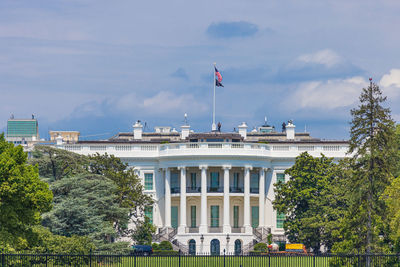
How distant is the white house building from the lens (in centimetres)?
9781

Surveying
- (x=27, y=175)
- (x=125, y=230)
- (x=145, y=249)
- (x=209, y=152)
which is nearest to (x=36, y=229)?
(x=27, y=175)

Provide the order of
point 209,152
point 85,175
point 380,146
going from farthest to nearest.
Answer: point 209,152 < point 85,175 < point 380,146

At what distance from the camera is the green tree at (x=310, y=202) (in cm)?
8519

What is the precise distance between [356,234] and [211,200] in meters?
36.6

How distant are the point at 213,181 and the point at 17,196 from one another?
48492mm

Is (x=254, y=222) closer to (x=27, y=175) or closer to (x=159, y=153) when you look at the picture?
(x=159, y=153)

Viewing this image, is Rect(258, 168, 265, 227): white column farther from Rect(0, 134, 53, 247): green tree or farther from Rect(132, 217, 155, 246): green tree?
Rect(0, 134, 53, 247): green tree

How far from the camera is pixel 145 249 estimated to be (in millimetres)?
84625

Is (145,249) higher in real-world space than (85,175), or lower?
lower

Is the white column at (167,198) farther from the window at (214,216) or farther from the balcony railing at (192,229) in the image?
the window at (214,216)

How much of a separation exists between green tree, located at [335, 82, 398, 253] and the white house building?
31.3 m

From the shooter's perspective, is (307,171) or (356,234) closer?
(356,234)

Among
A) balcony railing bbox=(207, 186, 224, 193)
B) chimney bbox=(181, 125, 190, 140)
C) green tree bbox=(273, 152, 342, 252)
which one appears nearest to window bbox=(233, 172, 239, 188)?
balcony railing bbox=(207, 186, 224, 193)

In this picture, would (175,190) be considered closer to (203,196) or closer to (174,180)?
(174,180)
